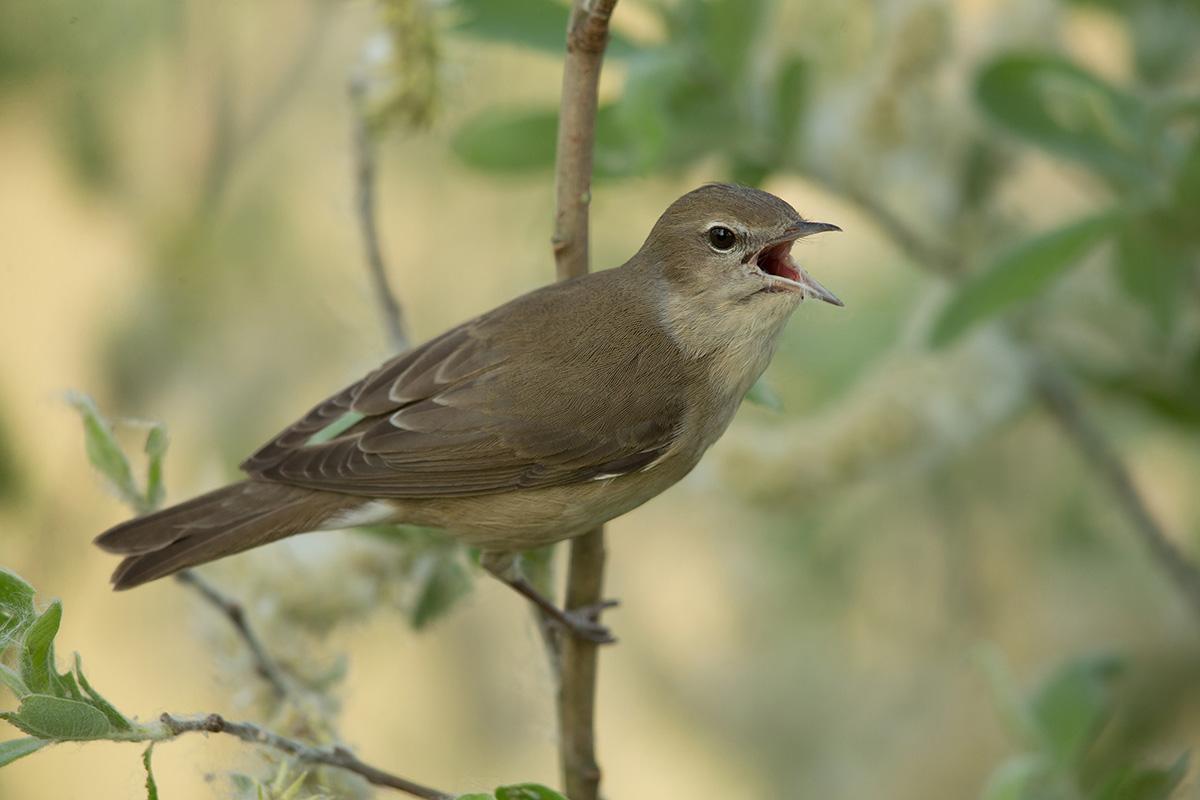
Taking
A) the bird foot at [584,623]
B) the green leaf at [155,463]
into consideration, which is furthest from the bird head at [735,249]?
the green leaf at [155,463]

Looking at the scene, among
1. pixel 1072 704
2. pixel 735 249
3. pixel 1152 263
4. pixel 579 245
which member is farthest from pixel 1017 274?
pixel 579 245

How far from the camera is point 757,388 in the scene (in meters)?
2.09

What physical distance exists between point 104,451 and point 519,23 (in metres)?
0.98

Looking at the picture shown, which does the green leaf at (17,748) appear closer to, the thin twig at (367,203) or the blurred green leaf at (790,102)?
the thin twig at (367,203)

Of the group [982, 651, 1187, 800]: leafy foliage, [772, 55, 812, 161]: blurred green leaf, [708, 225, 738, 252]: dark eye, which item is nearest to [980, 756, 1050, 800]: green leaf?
[982, 651, 1187, 800]: leafy foliage

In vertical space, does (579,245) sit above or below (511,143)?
below

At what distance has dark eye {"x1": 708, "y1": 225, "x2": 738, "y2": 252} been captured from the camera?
2.29 meters

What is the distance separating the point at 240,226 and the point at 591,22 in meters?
2.40

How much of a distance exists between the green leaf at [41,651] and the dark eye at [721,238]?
123 centimetres

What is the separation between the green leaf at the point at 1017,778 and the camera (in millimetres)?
1991

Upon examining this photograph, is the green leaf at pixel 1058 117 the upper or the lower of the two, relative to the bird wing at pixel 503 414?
upper

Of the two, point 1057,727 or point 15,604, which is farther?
point 1057,727

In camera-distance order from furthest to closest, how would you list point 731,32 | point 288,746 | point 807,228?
point 731,32 < point 807,228 < point 288,746

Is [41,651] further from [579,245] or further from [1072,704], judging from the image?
[1072,704]
